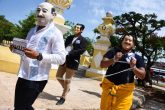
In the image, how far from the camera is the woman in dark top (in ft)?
15.3

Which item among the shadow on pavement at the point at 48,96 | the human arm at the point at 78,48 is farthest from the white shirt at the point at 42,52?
the shadow on pavement at the point at 48,96

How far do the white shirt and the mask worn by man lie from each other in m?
0.08

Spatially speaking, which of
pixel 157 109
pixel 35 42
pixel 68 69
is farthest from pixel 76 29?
pixel 157 109

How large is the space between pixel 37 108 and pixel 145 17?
56.3ft

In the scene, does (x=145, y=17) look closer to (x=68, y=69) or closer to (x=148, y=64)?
(x=148, y=64)

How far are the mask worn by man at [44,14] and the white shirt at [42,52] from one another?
0.27 feet

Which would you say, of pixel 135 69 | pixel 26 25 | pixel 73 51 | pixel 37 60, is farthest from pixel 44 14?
pixel 26 25

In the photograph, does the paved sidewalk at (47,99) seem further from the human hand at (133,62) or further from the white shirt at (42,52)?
the human hand at (133,62)

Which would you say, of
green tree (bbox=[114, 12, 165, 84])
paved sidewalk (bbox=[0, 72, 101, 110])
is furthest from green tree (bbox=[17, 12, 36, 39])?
paved sidewalk (bbox=[0, 72, 101, 110])

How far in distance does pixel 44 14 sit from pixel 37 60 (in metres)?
0.55

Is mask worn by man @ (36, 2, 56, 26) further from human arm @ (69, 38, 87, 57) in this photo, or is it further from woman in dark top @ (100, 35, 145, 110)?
human arm @ (69, 38, 87, 57)

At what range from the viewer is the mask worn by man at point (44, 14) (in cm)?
381

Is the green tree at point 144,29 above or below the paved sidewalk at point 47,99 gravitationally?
above

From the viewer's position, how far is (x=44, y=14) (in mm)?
3812
